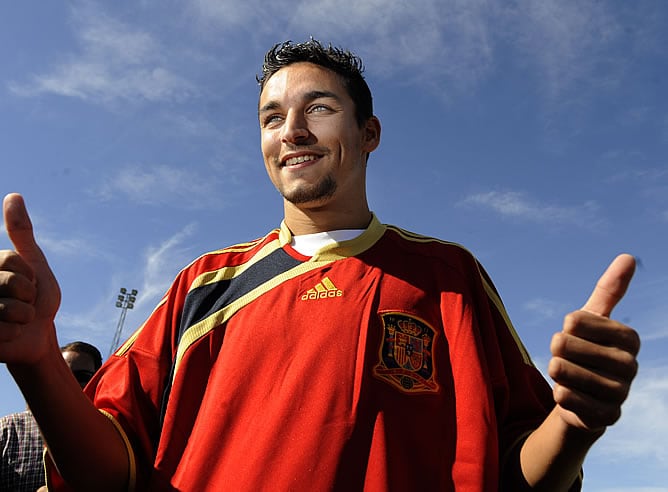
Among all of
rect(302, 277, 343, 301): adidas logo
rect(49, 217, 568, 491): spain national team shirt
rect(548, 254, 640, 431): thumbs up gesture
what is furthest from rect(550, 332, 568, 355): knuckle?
rect(302, 277, 343, 301): adidas logo

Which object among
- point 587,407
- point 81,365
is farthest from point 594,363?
point 81,365

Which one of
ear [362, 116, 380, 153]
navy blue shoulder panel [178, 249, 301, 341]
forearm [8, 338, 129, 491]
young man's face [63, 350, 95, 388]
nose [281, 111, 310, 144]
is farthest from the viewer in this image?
young man's face [63, 350, 95, 388]

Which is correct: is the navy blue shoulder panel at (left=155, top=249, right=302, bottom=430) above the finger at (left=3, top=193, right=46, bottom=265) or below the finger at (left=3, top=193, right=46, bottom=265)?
above

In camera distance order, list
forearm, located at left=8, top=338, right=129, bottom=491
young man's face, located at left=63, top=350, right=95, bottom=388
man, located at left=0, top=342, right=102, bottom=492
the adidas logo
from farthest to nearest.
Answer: young man's face, located at left=63, top=350, right=95, bottom=388, man, located at left=0, top=342, right=102, bottom=492, the adidas logo, forearm, located at left=8, top=338, right=129, bottom=491

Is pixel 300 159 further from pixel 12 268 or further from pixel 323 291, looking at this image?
pixel 12 268

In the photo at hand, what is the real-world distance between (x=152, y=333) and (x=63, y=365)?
1.88 feet

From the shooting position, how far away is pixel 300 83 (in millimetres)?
3283

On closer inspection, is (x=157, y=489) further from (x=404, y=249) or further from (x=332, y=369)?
(x=404, y=249)

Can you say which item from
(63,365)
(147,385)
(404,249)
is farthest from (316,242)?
(63,365)

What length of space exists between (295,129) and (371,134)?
64 cm

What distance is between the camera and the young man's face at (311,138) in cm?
312

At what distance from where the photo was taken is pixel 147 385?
2887 mm

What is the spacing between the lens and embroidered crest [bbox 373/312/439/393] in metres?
2.64

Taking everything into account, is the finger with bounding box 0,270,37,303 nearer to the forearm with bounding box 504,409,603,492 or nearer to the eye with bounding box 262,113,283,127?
the eye with bounding box 262,113,283,127
